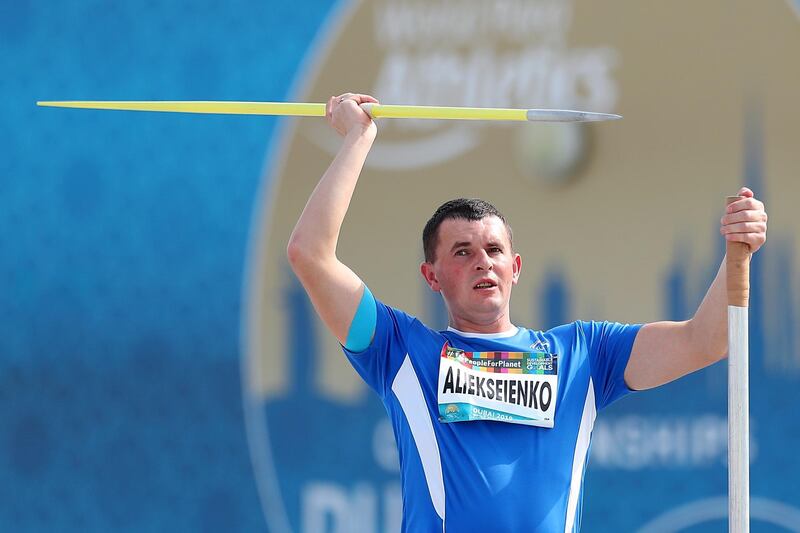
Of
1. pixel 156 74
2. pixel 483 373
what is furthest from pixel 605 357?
pixel 156 74

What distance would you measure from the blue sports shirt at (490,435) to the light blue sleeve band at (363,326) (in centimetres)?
2

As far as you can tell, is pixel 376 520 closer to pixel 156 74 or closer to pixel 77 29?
pixel 156 74

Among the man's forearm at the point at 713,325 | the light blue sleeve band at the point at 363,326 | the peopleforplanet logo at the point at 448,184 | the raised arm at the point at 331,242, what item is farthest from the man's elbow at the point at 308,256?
the peopleforplanet logo at the point at 448,184

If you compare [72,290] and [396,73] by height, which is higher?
[396,73]

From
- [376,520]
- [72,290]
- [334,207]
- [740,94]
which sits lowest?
[376,520]

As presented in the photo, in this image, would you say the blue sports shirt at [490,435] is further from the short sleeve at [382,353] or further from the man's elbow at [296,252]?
the man's elbow at [296,252]

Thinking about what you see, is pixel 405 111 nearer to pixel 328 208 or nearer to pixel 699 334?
pixel 328 208

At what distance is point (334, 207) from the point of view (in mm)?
Result: 2471

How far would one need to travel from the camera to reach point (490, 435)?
2.49m

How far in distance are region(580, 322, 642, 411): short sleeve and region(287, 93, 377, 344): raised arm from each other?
0.56 meters

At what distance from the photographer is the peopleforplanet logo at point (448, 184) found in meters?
4.55

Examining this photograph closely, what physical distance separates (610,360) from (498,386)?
0.91 feet

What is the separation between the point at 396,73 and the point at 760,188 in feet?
4.99

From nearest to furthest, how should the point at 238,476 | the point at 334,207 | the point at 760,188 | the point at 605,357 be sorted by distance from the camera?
the point at 334,207
the point at 605,357
the point at 760,188
the point at 238,476
